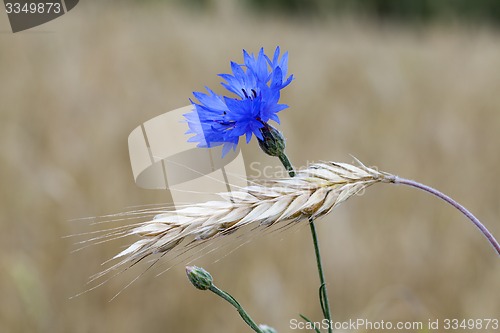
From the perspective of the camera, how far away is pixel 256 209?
54 cm

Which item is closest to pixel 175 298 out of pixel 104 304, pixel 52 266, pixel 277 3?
pixel 104 304

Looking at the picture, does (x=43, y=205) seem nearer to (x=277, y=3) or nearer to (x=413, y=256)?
(x=413, y=256)

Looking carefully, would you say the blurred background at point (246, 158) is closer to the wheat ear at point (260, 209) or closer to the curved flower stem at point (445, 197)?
the wheat ear at point (260, 209)

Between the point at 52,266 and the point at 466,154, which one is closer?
the point at 52,266

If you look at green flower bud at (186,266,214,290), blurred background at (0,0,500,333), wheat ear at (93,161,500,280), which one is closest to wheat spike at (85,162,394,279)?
wheat ear at (93,161,500,280)

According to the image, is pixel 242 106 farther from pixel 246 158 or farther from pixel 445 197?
pixel 246 158

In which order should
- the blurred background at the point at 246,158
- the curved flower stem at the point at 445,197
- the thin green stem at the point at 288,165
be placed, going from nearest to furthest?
the curved flower stem at the point at 445,197 < the thin green stem at the point at 288,165 < the blurred background at the point at 246,158

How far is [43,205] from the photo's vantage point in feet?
6.86

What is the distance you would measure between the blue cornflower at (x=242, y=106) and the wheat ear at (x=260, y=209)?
0.08 meters

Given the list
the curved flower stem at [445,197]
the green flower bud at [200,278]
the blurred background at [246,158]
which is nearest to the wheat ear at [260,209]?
the curved flower stem at [445,197]

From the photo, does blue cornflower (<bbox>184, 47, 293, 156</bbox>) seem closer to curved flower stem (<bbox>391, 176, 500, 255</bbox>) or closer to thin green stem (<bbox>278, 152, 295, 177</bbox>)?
thin green stem (<bbox>278, 152, 295, 177</bbox>)

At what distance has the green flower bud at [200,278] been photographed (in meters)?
0.65

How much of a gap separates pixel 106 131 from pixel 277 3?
9.19 m

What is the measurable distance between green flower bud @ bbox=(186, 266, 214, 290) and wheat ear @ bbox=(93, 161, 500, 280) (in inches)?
4.5
